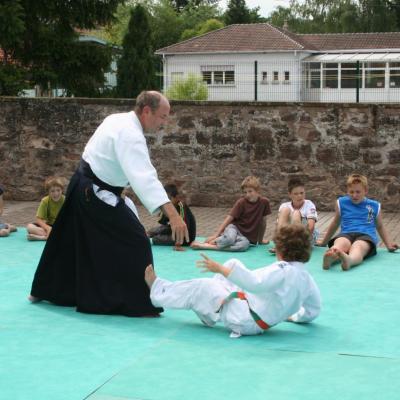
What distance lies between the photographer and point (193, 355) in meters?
5.52

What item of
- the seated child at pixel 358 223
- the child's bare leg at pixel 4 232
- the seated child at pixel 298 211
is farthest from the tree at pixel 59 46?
the seated child at pixel 358 223

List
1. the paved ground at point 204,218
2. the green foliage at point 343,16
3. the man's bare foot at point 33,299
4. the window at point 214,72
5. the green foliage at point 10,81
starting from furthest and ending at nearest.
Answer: the green foliage at point 343,16
the window at point 214,72
the green foliage at point 10,81
the paved ground at point 204,218
the man's bare foot at point 33,299

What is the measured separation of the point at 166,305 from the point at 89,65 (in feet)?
49.0

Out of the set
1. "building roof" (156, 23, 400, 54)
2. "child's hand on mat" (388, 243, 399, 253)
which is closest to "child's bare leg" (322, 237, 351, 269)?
"child's hand on mat" (388, 243, 399, 253)

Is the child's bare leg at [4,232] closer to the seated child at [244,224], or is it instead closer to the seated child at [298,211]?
the seated child at [244,224]

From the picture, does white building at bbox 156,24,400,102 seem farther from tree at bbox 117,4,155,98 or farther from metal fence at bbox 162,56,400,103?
tree at bbox 117,4,155,98

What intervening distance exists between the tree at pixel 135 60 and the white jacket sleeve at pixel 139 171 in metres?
26.1

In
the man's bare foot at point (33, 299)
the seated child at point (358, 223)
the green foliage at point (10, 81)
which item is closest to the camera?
the man's bare foot at point (33, 299)

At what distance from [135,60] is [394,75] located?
466 inches

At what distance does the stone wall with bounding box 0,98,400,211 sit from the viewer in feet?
42.4

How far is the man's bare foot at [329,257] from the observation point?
844cm

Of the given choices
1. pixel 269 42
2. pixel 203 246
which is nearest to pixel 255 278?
pixel 203 246

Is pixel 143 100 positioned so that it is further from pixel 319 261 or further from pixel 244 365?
pixel 319 261

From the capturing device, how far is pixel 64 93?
21172mm
